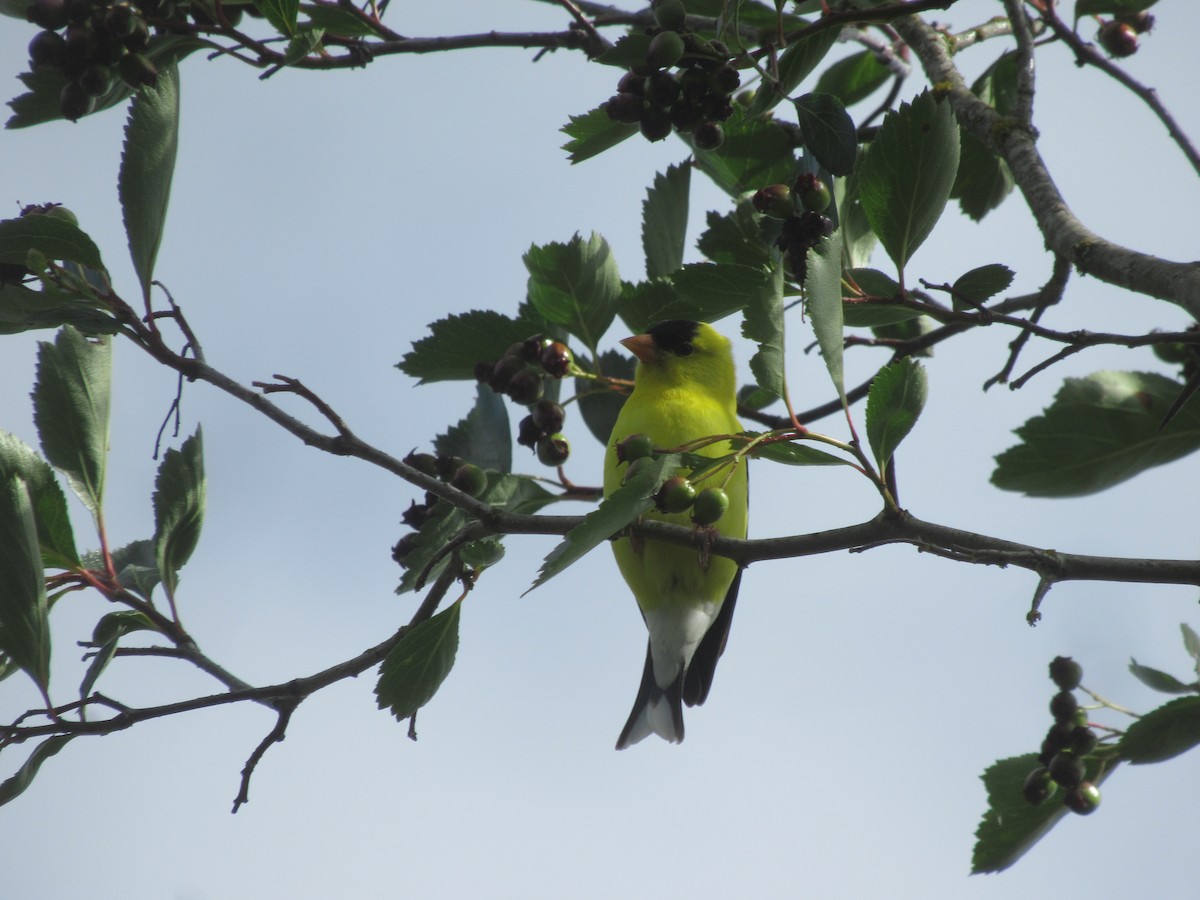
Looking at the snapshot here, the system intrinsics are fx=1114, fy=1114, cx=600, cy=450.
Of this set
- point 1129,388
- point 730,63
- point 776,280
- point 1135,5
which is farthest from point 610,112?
point 1135,5

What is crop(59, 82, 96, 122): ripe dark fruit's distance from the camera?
6.79ft

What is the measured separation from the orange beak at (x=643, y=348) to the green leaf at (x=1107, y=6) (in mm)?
1922

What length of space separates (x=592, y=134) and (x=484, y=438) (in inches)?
31.1

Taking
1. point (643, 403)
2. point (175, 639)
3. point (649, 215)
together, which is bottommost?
point (175, 639)

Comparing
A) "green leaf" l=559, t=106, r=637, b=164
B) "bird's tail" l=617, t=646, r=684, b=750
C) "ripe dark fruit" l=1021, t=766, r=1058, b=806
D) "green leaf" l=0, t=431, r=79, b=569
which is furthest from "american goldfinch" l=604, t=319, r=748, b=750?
"green leaf" l=0, t=431, r=79, b=569

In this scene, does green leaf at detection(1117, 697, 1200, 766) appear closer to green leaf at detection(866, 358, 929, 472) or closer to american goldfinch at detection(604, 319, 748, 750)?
green leaf at detection(866, 358, 929, 472)

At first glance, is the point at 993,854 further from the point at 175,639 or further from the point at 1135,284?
the point at 175,639

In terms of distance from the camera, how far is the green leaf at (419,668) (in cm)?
215

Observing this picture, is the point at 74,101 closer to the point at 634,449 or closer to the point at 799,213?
the point at 634,449

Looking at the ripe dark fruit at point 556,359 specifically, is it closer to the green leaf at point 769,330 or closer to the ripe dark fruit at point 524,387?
the ripe dark fruit at point 524,387

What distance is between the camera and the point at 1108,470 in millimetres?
2242

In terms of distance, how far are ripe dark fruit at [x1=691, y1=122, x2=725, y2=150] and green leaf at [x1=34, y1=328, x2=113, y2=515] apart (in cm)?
126

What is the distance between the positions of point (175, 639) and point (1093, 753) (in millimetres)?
2099

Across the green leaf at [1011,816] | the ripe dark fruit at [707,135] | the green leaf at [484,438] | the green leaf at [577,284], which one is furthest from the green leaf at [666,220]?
the green leaf at [1011,816]
